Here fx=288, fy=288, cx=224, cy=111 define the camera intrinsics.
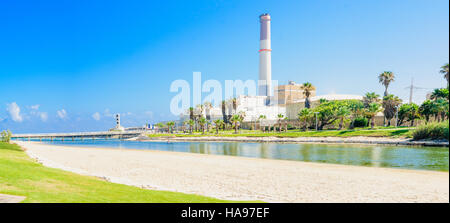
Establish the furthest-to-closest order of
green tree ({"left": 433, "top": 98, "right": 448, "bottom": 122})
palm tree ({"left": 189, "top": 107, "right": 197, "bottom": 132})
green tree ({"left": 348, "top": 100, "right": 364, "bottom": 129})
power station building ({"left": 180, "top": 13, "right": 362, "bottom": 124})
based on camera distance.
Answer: power station building ({"left": 180, "top": 13, "right": 362, "bottom": 124}) → palm tree ({"left": 189, "top": 107, "right": 197, "bottom": 132}) → green tree ({"left": 348, "top": 100, "right": 364, "bottom": 129}) → green tree ({"left": 433, "top": 98, "right": 448, "bottom": 122})

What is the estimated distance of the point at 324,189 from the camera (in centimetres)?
1416

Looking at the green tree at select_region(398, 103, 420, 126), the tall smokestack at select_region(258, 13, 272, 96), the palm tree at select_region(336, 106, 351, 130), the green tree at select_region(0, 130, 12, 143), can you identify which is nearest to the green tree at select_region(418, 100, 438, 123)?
the green tree at select_region(398, 103, 420, 126)

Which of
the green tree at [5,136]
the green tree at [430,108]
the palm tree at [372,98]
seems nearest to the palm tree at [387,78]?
the palm tree at [372,98]

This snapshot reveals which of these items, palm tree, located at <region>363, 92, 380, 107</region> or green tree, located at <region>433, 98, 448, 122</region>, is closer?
green tree, located at <region>433, 98, 448, 122</region>

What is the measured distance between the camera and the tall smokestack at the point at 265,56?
424 feet

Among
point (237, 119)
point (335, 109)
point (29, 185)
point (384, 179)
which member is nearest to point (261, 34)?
point (237, 119)

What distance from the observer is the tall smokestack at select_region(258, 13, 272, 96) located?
129 meters

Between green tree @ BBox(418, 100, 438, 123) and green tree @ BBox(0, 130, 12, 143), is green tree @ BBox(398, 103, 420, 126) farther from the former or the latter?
green tree @ BBox(0, 130, 12, 143)

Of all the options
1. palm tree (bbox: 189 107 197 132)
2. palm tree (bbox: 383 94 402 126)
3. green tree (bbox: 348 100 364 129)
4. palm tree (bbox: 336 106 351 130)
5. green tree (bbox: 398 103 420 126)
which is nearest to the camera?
green tree (bbox: 398 103 420 126)

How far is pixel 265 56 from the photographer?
423 ft

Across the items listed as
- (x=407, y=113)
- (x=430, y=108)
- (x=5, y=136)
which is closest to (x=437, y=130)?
(x=430, y=108)

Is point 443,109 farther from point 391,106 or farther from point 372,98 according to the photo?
point 372,98
